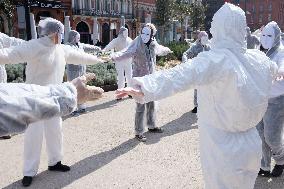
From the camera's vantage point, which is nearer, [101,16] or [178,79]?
[178,79]

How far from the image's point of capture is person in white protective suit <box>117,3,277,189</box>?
264 centimetres

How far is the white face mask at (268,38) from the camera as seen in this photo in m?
4.50

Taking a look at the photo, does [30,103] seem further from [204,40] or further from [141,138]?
[204,40]

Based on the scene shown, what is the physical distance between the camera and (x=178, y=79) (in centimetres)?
262

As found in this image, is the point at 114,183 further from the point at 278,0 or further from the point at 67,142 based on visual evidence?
the point at 278,0

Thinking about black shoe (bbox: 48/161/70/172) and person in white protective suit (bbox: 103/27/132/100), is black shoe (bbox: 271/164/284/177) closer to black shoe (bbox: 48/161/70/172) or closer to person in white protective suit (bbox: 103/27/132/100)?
black shoe (bbox: 48/161/70/172)

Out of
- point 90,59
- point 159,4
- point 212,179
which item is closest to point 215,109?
point 212,179

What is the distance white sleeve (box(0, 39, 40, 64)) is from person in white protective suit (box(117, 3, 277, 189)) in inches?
81.3

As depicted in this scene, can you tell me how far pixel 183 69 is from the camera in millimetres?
2650

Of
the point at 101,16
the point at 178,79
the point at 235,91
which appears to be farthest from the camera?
the point at 101,16

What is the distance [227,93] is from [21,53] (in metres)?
2.63

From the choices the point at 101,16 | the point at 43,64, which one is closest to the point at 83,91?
the point at 43,64

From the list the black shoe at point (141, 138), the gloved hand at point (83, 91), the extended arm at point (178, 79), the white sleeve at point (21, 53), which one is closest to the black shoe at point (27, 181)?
the white sleeve at point (21, 53)

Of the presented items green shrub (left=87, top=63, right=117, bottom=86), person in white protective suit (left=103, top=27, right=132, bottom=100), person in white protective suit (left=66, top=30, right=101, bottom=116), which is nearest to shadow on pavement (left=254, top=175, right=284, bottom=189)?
person in white protective suit (left=66, top=30, right=101, bottom=116)
